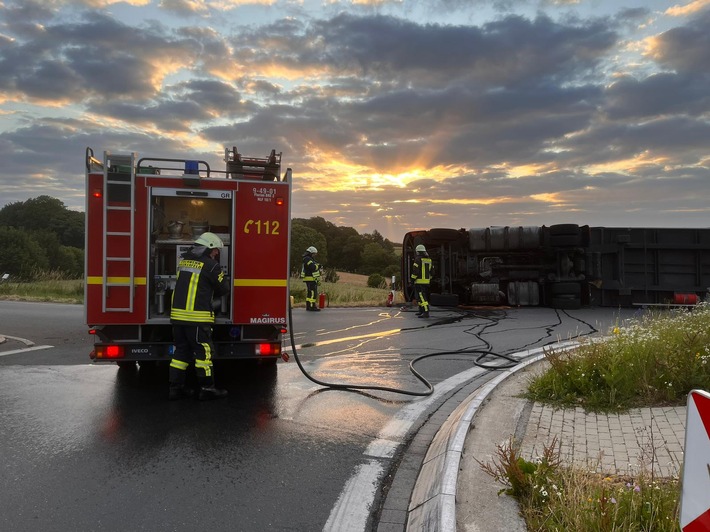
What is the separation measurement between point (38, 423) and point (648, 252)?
15805mm

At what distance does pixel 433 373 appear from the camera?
24.7ft

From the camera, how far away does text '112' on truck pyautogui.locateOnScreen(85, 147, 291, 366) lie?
607cm

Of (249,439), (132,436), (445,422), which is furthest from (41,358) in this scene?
(445,422)

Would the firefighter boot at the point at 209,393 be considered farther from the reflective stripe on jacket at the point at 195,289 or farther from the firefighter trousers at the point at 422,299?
the firefighter trousers at the point at 422,299

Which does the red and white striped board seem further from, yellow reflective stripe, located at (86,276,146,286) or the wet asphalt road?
yellow reflective stripe, located at (86,276,146,286)

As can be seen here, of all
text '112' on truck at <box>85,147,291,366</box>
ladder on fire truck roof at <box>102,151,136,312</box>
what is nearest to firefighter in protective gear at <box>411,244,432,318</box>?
text '112' on truck at <box>85,147,291,366</box>

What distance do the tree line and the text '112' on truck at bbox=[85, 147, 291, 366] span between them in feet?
150

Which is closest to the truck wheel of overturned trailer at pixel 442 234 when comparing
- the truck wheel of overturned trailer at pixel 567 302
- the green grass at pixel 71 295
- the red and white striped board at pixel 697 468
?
the green grass at pixel 71 295

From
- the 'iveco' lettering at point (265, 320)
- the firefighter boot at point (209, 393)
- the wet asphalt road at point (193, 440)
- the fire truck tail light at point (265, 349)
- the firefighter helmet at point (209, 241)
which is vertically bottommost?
the wet asphalt road at point (193, 440)

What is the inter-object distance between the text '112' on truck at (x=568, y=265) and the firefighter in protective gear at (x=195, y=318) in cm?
1109

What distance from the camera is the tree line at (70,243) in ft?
198

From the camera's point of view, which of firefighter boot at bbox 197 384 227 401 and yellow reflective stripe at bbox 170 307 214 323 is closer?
yellow reflective stripe at bbox 170 307 214 323

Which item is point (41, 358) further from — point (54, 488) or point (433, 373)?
point (433, 373)

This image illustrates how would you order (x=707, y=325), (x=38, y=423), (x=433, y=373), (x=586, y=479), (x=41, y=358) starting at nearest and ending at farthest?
(x=586, y=479)
(x=38, y=423)
(x=707, y=325)
(x=433, y=373)
(x=41, y=358)
